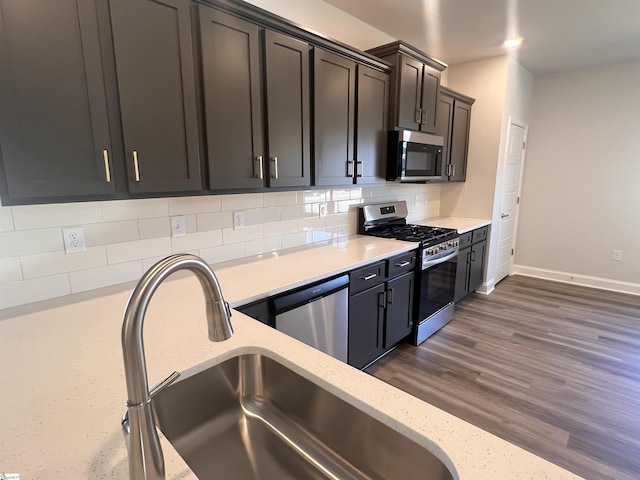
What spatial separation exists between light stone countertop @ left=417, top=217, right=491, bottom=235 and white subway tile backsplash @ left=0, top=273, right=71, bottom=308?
3.16 metres

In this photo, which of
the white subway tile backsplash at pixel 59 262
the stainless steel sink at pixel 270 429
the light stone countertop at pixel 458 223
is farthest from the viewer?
the light stone countertop at pixel 458 223

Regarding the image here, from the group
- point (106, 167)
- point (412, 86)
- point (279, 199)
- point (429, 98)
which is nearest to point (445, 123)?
point (429, 98)

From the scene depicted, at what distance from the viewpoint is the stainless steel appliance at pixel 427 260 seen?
2783 mm

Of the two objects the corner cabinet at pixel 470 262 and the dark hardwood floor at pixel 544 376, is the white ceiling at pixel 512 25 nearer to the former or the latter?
the corner cabinet at pixel 470 262

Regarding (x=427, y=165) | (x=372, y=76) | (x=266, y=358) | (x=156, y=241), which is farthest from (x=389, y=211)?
(x=266, y=358)

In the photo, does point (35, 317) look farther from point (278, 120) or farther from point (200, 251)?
point (278, 120)

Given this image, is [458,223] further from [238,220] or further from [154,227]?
[154,227]

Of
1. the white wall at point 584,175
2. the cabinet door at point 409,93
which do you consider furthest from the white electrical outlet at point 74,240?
the white wall at point 584,175

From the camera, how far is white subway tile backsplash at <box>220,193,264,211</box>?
6.81 feet

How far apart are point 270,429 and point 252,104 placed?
1.55m

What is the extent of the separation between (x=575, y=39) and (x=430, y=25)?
157 cm

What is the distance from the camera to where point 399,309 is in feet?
8.60

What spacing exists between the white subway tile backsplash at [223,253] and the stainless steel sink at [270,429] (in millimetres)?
1066

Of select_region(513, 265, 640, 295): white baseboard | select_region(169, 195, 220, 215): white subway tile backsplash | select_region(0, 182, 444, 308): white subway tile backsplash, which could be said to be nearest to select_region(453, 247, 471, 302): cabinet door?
select_region(0, 182, 444, 308): white subway tile backsplash
